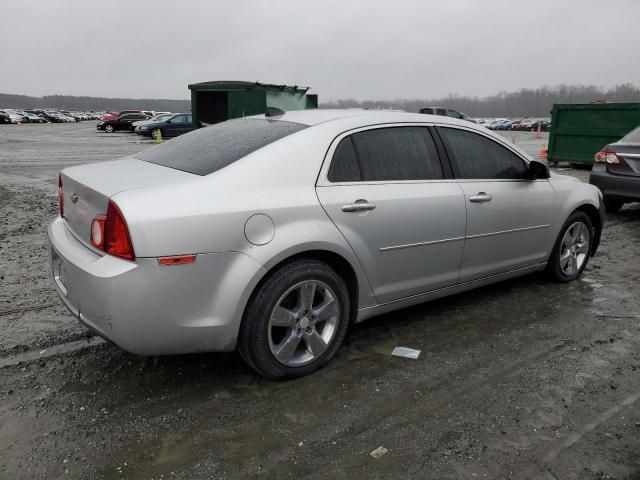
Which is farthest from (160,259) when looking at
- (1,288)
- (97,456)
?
(1,288)

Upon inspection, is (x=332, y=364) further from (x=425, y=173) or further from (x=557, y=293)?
(x=557, y=293)

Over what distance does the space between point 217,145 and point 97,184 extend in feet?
2.65

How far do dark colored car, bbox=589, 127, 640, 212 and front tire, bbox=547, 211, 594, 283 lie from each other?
10.3ft

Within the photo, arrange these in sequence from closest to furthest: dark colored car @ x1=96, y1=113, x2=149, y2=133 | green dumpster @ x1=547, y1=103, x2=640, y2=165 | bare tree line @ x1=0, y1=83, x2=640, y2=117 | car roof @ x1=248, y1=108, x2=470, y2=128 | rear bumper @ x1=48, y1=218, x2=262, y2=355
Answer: rear bumper @ x1=48, y1=218, x2=262, y2=355 → car roof @ x1=248, y1=108, x2=470, y2=128 → green dumpster @ x1=547, y1=103, x2=640, y2=165 → dark colored car @ x1=96, y1=113, x2=149, y2=133 → bare tree line @ x1=0, y1=83, x2=640, y2=117

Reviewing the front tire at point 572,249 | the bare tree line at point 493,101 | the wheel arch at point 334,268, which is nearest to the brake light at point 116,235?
the wheel arch at point 334,268

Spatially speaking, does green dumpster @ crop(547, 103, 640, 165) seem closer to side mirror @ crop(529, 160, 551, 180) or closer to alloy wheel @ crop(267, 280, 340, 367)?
side mirror @ crop(529, 160, 551, 180)

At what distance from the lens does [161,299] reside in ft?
9.02

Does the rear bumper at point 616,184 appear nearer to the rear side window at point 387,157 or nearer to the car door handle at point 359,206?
the rear side window at point 387,157

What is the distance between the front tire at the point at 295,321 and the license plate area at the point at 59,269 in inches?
42.0

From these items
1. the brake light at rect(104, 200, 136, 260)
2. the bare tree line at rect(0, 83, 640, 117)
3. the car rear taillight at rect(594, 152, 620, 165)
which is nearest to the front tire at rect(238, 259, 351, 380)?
the brake light at rect(104, 200, 136, 260)

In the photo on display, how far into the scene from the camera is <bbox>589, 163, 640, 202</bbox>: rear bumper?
7.80 metres

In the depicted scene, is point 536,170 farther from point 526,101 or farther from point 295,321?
point 526,101

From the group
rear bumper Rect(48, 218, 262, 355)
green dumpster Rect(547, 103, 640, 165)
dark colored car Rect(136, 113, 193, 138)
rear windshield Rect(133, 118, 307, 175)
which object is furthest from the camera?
dark colored car Rect(136, 113, 193, 138)

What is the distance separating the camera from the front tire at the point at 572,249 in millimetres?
4977
